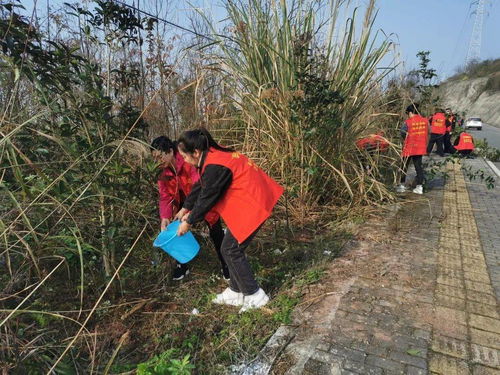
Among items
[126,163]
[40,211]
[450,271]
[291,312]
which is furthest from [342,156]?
[40,211]

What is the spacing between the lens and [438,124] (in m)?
9.99

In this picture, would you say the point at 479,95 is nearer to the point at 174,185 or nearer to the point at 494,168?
the point at 494,168

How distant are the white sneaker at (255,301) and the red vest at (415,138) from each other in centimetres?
463

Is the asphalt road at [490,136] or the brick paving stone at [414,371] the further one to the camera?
the asphalt road at [490,136]

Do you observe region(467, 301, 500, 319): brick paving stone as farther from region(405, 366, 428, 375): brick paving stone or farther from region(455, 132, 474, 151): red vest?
region(455, 132, 474, 151): red vest

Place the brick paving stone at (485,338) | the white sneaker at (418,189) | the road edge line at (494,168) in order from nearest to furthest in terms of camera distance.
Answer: the brick paving stone at (485,338), the white sneaker at (418,189), the road edge line at (494,168)

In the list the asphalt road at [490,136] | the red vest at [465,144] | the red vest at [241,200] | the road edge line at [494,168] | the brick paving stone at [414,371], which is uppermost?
the red vest at [241,200]

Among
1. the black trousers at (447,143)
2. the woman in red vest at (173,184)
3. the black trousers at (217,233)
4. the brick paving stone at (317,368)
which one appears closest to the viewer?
the brick paving stone at (317,368)

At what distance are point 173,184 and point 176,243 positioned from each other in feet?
1.92

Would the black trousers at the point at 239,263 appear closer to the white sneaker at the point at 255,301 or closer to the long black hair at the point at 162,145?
the white sneaker at the point at 255,301

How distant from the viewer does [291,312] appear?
8.81 ft

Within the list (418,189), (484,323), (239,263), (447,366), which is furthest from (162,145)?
(418,189)

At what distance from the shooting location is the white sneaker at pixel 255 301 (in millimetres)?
2741

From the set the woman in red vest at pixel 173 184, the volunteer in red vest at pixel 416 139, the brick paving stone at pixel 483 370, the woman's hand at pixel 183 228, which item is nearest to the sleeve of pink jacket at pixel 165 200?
the woman in red vest at pixel 173 184
